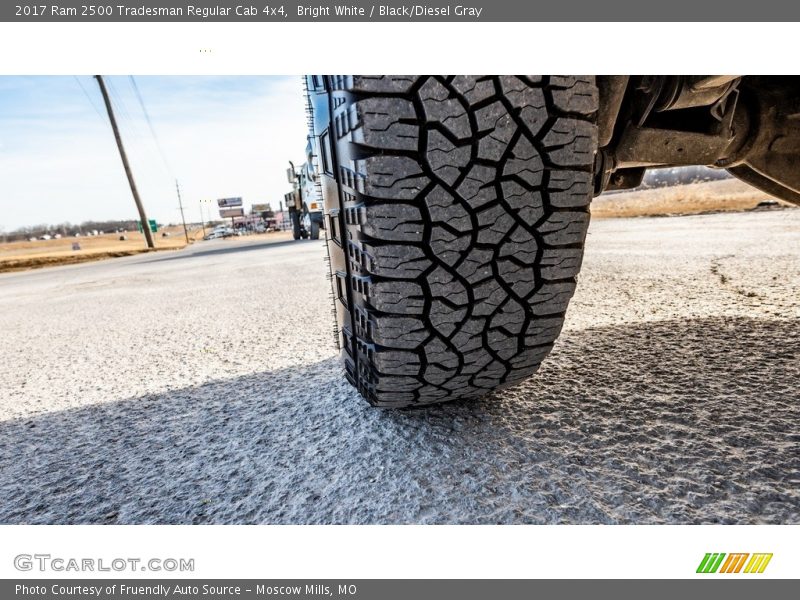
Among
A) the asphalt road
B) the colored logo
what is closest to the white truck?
the asphalt road

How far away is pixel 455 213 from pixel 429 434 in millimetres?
527

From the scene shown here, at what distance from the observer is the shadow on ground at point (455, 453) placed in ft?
2.59

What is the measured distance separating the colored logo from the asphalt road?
6cm

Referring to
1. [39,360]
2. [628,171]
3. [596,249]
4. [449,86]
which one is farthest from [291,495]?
[596,249]

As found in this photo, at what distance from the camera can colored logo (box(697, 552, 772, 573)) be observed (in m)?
0.67

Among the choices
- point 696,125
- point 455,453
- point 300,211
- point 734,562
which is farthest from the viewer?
point 300,211

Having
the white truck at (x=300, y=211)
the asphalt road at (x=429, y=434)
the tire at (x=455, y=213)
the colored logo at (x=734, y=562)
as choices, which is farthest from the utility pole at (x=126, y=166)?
the colored logo at (x=734, y=562)

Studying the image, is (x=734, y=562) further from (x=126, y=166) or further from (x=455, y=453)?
(x=126, y=166)

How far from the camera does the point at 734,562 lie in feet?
2.21

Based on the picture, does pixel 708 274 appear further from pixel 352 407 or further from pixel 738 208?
pixel 738 208

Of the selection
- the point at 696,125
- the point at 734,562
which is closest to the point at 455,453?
the point at 734,562

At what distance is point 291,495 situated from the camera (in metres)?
0.87

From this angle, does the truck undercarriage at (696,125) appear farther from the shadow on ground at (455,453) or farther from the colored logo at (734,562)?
the colored logo at (734,562)

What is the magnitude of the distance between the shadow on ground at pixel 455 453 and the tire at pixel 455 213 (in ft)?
0.59
